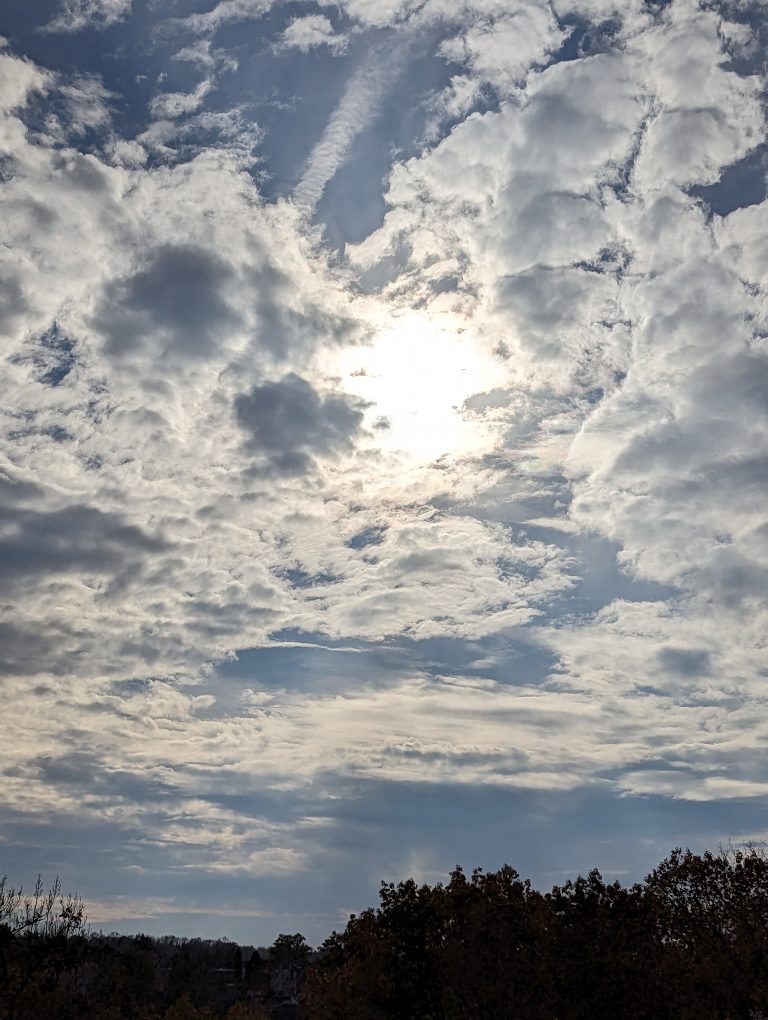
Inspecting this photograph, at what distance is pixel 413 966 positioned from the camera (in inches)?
2377

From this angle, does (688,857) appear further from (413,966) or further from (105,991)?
(105,991)

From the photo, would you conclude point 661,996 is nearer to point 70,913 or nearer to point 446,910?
point 446,910

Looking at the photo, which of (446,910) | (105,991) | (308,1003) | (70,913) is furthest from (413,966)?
(105,991)

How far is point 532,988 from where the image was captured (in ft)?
180

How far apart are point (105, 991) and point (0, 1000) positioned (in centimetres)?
4805

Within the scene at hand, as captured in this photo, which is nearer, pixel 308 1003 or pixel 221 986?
pixel 308 1003

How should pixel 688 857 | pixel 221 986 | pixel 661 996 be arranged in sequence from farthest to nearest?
pixel 221 986
pixel 688 857
pixel 661 996

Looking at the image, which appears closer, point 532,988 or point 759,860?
point 532,988

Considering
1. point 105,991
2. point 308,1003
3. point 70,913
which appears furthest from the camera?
point 105,991

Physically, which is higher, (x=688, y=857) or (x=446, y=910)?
(x=688, y=857)

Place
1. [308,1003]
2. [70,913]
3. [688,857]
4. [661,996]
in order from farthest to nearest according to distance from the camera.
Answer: [70,913] → [688,857] → [308,1003] → [661,996]

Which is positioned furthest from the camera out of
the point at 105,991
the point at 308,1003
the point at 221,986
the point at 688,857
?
the point at 221,986

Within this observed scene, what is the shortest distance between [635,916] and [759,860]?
545 inches

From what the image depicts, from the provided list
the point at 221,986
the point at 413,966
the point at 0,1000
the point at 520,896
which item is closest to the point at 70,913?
the point at 0,1000
